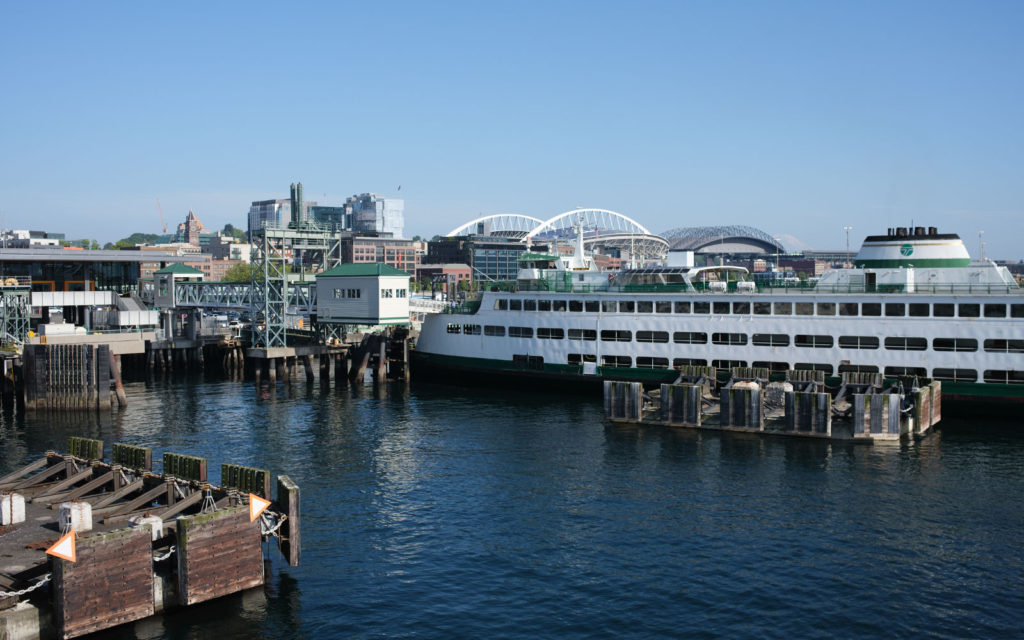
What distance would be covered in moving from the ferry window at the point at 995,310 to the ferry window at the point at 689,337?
17011mm

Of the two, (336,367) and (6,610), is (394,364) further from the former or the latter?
(6,610)

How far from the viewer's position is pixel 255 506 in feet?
80.9

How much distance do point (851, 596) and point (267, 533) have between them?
18176 mm

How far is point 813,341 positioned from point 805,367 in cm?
179

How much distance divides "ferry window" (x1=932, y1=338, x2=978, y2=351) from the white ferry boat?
59 mm

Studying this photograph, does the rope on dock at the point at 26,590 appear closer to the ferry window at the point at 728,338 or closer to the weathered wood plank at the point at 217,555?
Result: the weathered wood plank at the point at 217,555

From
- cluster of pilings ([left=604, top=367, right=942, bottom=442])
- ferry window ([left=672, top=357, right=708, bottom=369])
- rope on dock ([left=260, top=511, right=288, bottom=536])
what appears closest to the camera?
rope on dock ([left=260, top=511, right=288, bottom=536])

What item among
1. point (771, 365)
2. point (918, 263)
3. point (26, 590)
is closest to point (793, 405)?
point (771, 365)

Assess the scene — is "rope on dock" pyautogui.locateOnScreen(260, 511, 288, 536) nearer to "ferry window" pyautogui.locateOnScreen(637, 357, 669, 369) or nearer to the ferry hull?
the ferry hull

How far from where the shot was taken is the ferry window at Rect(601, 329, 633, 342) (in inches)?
2363

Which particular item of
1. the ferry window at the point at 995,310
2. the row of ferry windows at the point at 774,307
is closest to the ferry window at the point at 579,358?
the row of ferry windows at the point at 774,307

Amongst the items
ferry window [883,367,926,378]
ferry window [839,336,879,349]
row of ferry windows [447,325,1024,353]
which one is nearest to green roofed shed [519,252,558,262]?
row of ferry windows [447,325,1024,353]

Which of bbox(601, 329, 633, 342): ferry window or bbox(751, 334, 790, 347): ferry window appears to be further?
bbox(601, 329, 633, 342): ferry window

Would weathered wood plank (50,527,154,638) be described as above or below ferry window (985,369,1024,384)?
below
